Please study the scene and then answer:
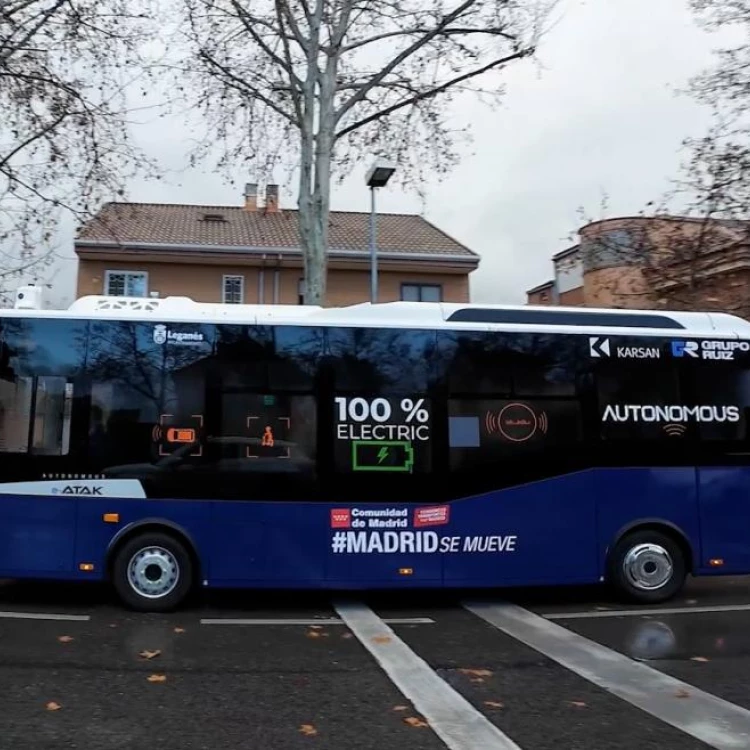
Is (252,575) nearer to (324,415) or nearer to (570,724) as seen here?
(324,415)

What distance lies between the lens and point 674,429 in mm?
8828

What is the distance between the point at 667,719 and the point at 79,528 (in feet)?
18.9

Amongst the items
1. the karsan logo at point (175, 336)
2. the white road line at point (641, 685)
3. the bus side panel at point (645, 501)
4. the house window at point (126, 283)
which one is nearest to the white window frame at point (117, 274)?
the house window at point (126, 283)

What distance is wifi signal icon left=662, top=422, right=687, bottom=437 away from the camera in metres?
8.81

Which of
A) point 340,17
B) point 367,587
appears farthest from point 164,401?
point 340,17

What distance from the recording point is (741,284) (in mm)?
17109

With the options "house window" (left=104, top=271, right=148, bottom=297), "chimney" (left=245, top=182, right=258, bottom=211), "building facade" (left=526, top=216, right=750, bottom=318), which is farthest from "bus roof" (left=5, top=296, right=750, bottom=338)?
"chimney" (left=245, top=182, right=258, bottom=211)

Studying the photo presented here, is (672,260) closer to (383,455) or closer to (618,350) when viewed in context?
(618,350)

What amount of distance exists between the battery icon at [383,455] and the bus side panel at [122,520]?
164 cm

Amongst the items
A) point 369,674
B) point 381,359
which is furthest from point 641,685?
point 381,359

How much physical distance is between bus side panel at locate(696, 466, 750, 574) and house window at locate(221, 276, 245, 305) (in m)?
21.3

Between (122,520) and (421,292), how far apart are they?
21624 millimetres

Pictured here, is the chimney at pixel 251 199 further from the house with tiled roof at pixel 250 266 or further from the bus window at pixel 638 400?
the bus window at pixel 638 400

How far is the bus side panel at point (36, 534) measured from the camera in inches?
317
